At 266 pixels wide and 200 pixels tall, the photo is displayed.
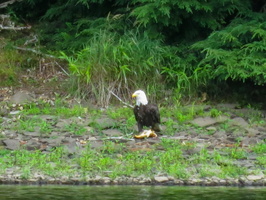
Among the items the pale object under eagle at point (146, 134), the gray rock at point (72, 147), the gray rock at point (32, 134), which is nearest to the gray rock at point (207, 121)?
the pale object under eagle at point (146, 134)

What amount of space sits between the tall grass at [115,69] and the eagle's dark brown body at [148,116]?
Answer: 1.94 m

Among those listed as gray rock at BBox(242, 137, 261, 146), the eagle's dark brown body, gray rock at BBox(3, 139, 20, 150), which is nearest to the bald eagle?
the eagle's dark brown body

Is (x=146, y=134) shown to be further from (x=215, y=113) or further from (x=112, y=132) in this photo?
(x=215, y=113)

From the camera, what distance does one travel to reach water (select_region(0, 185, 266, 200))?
8281 millimetres

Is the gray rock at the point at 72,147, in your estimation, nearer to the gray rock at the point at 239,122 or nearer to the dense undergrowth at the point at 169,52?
the dense undergrowth at the point at 169,52

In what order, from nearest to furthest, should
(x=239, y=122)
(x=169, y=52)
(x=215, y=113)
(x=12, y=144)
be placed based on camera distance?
(x=12, y=144) < (x=239, y=122) < (x=215, y=113) < (x=169, y=52)

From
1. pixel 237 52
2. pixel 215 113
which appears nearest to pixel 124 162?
pixel 215 113

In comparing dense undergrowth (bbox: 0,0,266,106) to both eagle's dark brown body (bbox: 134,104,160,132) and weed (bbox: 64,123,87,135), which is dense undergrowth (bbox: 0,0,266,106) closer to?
weed (bbox: 64,123,87,135)

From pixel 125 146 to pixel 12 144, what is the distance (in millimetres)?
1804

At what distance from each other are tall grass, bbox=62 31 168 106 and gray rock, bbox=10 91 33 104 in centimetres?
93

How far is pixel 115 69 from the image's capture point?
13867 millimetres

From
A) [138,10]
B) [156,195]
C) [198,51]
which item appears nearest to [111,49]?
[138,10]

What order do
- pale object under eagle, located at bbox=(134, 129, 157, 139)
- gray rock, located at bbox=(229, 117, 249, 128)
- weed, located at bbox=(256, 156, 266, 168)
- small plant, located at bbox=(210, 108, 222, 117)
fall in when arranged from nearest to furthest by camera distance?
weed, located at bbox=(256, 156, 266, 168)
pale object under eagle, located at bbox=(134, 129, 157, 139)
gray rock, located at bbox=(229, 117, 249, 128)
small plant, located at bbox=(210, 108, 222, 117)

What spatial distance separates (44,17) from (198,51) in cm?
440
